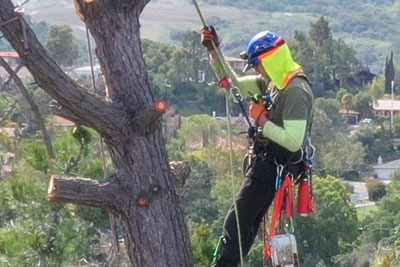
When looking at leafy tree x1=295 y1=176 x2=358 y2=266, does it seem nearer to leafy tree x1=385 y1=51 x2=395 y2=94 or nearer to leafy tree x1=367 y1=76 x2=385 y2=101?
leafy tree x1=367 y1=76 x2=385 y2=101

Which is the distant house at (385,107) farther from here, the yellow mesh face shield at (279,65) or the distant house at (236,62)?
the yellow mesh face shield at (279,65)

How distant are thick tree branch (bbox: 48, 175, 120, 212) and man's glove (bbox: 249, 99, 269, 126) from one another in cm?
59

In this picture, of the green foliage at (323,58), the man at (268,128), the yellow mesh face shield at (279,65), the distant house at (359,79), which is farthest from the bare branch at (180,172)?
the distant house at (359,79)

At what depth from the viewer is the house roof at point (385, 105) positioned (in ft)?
173

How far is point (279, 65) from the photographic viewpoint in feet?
12.6

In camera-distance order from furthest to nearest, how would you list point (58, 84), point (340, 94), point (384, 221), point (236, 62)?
point (340, 94)
point (384, 221)
point (236, 62)
point (58, 84)

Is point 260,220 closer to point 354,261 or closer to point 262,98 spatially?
point 262,98

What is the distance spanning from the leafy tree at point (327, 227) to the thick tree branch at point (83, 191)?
57.8 feet

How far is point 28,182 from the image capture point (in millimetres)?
8492

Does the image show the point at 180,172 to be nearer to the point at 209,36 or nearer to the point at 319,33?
the point at 209,36

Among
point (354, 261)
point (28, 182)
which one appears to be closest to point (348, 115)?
point (354, 261)

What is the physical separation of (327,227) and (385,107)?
3093 centimetres

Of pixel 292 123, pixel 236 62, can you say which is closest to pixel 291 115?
pixel 292 123

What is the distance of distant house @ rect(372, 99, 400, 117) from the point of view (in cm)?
5247
